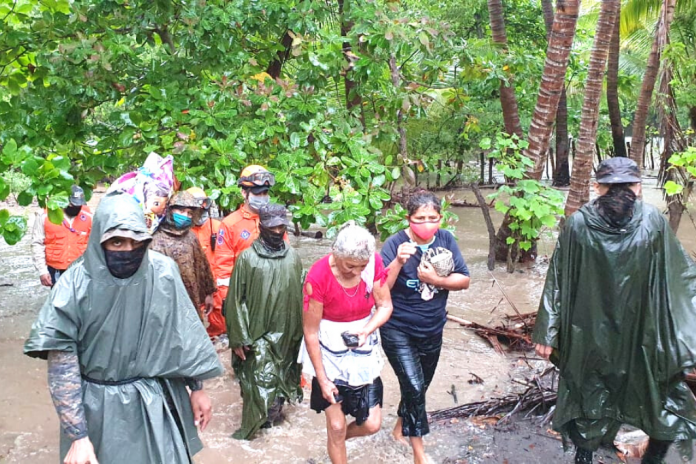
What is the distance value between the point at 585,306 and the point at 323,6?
4.52 m

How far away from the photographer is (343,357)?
3754 mm

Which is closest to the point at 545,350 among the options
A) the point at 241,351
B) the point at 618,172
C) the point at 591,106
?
the point at 618,172

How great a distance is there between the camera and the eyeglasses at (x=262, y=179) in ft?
17.4

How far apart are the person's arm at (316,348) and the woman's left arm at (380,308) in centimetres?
27

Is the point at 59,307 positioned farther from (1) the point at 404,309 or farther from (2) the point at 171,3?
(2) the point at 171,3

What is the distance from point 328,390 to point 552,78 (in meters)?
6.15

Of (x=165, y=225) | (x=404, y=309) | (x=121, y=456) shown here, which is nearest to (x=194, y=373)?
(x=121, y=456)

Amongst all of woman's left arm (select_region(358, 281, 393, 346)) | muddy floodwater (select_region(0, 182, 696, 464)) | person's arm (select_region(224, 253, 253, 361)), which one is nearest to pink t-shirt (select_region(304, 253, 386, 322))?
woman's left arm (select_region(358, 281, 393, 346))

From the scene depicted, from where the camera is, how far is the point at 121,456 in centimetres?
274

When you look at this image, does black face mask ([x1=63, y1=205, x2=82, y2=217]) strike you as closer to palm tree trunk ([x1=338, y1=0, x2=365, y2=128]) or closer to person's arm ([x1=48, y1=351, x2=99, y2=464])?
palm tree trunk ([x1=338, y1=0, x2=365, y2=128])

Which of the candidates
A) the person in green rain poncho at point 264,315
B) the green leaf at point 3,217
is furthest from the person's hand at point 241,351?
the green leaf at point 3,217

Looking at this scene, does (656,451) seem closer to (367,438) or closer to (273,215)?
(367,438)

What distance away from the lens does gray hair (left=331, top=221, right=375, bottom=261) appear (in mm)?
3426

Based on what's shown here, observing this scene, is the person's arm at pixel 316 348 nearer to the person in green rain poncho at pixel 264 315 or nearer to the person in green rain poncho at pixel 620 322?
the person in green rain poncho at pixel 264 315
